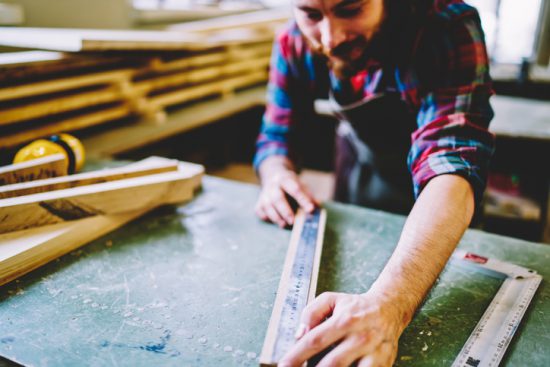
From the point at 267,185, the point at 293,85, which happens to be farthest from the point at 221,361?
the point at 293,85

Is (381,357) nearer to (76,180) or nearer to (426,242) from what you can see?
(426,242)

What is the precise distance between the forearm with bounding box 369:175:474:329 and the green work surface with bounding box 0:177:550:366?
2.2 inches

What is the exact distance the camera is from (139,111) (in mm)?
2092

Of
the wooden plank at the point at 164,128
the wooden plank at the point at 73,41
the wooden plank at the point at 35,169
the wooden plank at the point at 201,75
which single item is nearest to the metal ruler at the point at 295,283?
the wooden plank at the point at 35,169

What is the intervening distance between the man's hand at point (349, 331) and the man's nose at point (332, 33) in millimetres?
673

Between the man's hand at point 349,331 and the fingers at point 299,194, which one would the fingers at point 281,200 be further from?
the man's hand at point 349,331

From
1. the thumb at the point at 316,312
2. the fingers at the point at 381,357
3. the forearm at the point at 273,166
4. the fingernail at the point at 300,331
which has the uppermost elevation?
the forearm at the point at 273,166

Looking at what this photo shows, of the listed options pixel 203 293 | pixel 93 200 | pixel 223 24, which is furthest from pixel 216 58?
pixel 203 293

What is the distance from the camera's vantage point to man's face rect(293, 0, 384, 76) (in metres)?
1.08

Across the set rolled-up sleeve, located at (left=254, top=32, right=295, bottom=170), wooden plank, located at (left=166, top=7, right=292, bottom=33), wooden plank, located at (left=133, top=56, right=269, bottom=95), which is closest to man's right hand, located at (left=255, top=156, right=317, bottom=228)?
rolled-up sleeve, located at (left=254, top=32, right=295, bottom=170)

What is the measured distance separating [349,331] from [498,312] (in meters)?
0.34

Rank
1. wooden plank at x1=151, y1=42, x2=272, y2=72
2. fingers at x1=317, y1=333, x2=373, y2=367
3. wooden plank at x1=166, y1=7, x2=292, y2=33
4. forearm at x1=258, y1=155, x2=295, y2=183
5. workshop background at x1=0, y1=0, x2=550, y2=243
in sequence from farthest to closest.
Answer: wooden plank at x1=166, y1=7, x2=292, y2=33 < wooden plank at x1=151, y1=42, x2=272, y2=72 < workshop background at x1=0, y1=0, x2=550, y2=243 < forearm at x1=258, y1=155, x2=295, y2=183 < fingers at x1=317, y1=333, x2=373, y2=367

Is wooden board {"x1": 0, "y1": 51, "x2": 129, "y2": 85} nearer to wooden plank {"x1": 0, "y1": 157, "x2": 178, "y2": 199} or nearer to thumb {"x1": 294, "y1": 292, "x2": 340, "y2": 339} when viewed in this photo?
wooden plank {"x1": 0, "y1": 157, "x2": 178, "y2": 199}

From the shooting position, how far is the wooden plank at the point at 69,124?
1.51 m
